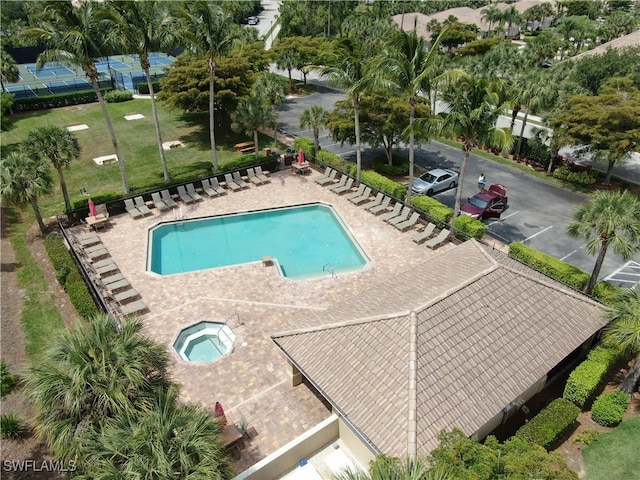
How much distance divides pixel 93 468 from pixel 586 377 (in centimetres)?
1594

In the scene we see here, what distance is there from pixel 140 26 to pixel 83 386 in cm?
2293

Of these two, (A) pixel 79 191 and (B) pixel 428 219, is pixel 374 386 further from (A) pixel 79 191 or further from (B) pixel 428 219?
(A) pixel 79 191

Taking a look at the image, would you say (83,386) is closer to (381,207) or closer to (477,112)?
(477,112)

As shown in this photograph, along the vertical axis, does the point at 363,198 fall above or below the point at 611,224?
below

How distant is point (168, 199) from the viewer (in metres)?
30.0

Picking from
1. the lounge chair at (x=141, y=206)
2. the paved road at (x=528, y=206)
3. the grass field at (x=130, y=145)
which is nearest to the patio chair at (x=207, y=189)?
the grass field at (x=130, y=145)

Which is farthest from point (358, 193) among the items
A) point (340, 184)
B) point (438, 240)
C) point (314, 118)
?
point (438, 240)

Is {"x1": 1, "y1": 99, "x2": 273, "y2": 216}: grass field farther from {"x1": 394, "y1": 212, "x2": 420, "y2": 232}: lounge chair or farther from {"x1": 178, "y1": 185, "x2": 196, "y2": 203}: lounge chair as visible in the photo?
{"x1": 394, "y1": 212, "x2": 420, "y2": 232}: lounge chair

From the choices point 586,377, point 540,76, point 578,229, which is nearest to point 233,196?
point 578,229

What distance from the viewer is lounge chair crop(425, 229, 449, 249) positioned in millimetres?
25469

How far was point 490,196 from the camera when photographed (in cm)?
2898

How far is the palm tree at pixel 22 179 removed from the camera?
23.0 meters

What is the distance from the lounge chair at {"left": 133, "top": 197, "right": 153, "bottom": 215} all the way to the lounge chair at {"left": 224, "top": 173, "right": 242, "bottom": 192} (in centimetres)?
608

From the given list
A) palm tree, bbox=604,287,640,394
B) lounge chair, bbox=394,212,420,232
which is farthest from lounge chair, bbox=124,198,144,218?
palm tree, bbox=604,287,640,394
